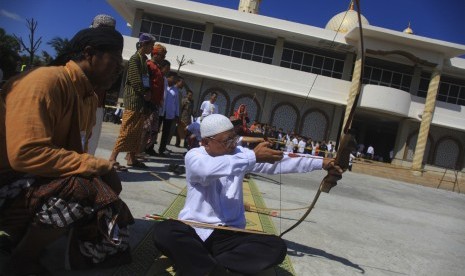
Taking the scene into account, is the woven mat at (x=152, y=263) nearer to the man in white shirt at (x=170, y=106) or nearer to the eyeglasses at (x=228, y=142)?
the eyeglasses at (x=228, y=142)

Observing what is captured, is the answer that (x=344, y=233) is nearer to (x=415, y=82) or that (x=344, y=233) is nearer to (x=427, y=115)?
(x=427, y=115)

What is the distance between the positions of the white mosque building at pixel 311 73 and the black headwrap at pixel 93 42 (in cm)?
2116

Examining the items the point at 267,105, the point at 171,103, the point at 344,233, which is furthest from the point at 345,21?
the point at 344,233

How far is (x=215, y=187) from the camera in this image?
101 inches

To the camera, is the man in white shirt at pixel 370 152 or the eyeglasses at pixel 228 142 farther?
the man in white shirt at pixel 370 152

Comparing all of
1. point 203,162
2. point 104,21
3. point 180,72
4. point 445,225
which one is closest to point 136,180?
point 104,21

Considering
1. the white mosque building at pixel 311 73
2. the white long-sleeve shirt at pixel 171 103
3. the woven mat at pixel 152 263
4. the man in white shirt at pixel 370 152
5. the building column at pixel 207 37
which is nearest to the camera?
the woven mat at pixel 152 263

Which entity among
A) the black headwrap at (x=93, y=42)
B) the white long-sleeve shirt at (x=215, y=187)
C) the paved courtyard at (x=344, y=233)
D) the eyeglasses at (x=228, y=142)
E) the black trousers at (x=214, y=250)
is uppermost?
the black headwrap at (x=93, y=42)

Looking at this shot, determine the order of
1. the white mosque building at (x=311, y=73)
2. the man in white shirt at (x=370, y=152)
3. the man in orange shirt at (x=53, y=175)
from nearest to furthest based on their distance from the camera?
the man in orange shirt at (x=53, y=175)
the white mosque building at (x=311, y=73)
the man in white shirt at (x=370, y=152)

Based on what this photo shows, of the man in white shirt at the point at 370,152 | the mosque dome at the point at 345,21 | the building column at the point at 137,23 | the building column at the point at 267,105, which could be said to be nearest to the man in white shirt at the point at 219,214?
the building column at the point at 267,105

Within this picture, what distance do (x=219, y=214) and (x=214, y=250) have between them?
233 millimetres

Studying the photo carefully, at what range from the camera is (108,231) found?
211 centimetres

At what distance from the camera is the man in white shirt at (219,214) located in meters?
2.24

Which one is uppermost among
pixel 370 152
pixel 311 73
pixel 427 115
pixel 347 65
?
pixel 347 65
